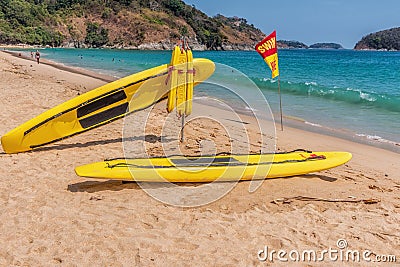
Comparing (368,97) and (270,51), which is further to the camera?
(368,97)

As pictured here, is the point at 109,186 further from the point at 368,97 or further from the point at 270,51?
the point at 368,97

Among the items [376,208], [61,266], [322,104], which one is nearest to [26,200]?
[61,266]

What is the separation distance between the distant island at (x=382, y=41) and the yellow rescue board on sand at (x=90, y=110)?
184355 mm

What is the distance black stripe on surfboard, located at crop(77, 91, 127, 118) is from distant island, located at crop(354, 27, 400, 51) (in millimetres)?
184904

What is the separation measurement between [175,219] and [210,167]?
1.28 m

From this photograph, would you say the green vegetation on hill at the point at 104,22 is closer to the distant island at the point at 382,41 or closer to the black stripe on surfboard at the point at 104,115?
the distant island at the point at 382,41

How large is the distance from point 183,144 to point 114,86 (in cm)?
185

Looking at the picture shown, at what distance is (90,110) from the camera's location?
22.8 ft

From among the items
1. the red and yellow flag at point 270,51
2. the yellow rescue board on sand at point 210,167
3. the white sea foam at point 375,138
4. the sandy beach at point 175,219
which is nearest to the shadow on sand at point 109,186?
the sandy beach at point 175,219

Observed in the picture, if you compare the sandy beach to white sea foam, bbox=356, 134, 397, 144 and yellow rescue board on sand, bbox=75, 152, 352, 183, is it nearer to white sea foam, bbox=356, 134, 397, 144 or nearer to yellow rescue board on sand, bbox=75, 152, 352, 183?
yellow rescue board on sand, bbox=75, 152, 352, 183

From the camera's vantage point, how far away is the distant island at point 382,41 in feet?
538

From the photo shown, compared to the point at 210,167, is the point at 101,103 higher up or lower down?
higher up

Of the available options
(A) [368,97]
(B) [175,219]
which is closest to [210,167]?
(B) [175,219]

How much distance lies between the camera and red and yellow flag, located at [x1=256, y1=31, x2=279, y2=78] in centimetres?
867
